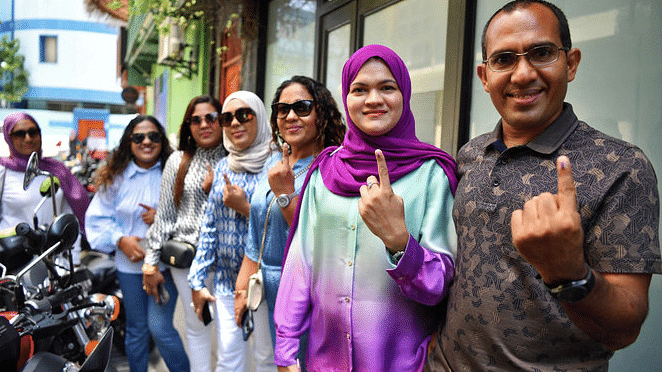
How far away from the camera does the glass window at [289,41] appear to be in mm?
5840

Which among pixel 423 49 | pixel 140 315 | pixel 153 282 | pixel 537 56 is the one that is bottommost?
pixel 140 315

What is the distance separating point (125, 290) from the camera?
3.65 m

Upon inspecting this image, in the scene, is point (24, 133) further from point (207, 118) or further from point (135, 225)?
point (207, 118)

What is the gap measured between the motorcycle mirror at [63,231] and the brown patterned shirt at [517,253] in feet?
6.60

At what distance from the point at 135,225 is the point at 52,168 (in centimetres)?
101

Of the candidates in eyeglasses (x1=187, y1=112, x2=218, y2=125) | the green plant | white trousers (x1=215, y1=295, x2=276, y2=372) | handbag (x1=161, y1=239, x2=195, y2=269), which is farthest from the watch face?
the green plant

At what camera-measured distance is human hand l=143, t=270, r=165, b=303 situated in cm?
334

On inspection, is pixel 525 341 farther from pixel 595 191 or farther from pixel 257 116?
pixel 257 116

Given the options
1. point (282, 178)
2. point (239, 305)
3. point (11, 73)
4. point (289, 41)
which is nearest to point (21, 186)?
point (239, 305)

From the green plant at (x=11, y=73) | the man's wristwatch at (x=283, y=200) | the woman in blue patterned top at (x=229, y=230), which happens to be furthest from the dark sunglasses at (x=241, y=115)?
the green plant at (x=11, y=73)

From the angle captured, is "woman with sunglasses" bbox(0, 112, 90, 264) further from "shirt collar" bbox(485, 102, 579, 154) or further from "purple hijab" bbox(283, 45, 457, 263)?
"shirt collar" bbox(485, 102, 579, 154)

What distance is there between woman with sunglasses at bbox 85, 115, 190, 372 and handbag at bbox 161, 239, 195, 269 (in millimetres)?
288

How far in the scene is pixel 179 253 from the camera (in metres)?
3.14

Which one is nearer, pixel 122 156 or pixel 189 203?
pixel 189 203
